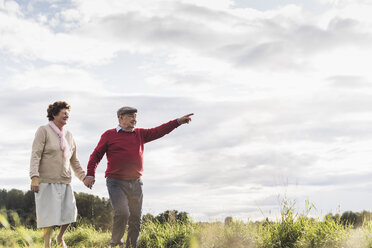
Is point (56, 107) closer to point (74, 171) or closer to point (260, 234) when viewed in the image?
point (74, 171)

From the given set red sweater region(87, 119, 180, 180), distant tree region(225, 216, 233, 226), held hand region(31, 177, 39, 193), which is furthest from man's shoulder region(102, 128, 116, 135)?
distant tree region(225, 216, 233, 226)

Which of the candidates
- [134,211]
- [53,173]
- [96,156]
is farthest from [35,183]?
[134,211]

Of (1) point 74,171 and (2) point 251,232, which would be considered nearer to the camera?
(2) point 251,232

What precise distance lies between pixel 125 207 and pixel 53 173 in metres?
1.25

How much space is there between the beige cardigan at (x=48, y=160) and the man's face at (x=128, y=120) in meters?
1.10

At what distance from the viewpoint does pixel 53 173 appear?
6.32 meters

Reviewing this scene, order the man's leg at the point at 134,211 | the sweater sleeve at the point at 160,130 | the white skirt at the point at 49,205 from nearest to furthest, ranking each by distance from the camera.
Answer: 1. the white skirt at the point at 49,205
2. the man's leg at the point at 134,211
3. the sweater sleeve at the point at 160,130

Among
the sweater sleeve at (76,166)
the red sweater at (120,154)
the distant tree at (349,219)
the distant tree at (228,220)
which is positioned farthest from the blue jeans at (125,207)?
the distant tree at (349,219)

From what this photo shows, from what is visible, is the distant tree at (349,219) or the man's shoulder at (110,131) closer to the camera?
the distant tree at (349,219)

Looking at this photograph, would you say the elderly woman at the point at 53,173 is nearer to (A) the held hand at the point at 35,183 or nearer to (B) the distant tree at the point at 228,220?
(A) the held hand at the point at 35,183

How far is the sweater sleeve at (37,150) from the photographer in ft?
20.2

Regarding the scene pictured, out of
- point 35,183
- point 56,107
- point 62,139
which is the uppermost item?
point 56,107

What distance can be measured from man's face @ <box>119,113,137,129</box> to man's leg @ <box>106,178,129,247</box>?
947 millimetres

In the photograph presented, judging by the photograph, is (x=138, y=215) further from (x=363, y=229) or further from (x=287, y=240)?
(x=363, y=229)
